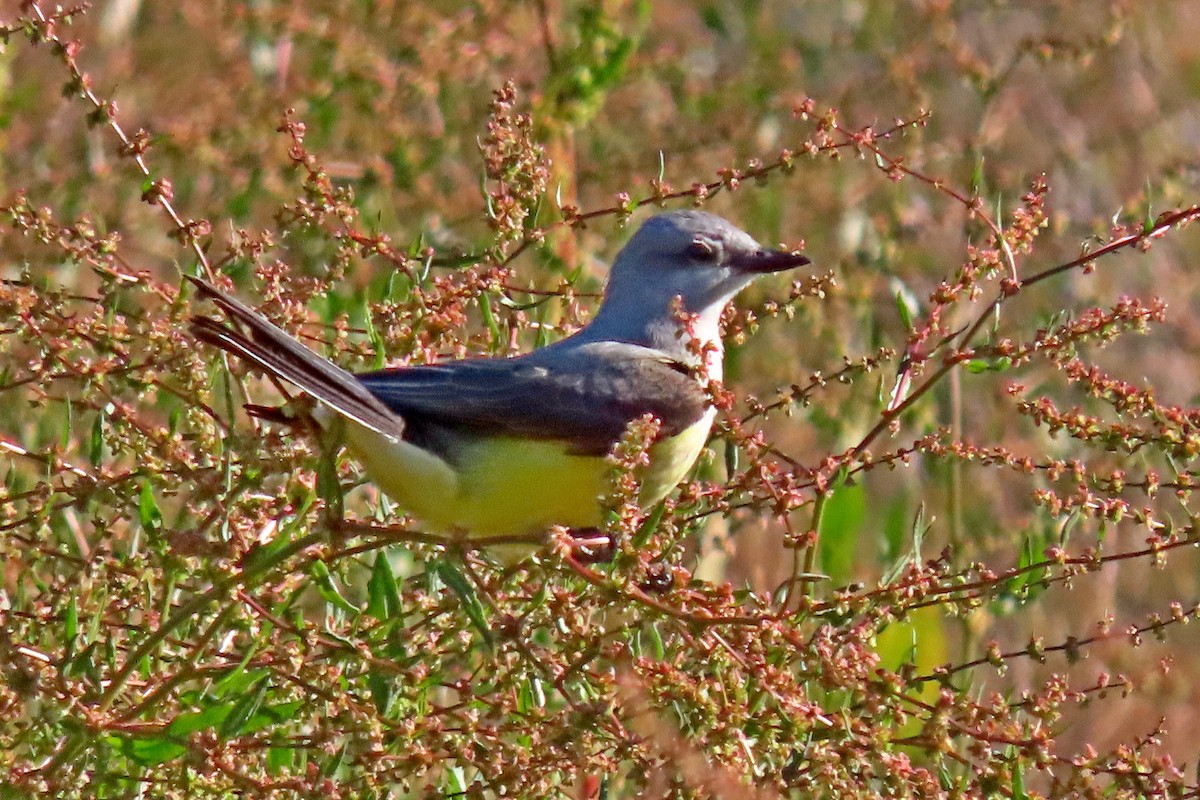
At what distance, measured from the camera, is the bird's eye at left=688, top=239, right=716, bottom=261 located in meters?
4.52

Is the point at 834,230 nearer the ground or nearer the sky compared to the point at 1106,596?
nearer the sky

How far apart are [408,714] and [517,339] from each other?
110 centimetres

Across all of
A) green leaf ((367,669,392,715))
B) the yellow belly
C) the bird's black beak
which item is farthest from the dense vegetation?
the bird's black beak

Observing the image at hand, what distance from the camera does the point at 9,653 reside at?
265 cm

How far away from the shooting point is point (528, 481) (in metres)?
3.74

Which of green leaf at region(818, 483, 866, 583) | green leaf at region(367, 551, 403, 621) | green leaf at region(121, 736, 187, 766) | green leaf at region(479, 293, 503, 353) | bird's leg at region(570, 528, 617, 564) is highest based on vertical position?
green leaf at region(818, 483, 866, 583)

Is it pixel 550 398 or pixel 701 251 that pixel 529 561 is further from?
pixel 701 251

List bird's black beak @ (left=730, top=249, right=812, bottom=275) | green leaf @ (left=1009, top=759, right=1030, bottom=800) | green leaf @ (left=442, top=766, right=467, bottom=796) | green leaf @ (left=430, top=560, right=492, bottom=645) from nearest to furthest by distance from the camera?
green leaf @ (left=1009, top=759, right=1030, bottom=800)
green leaf @ (left=430, top=560, right=492, bottom=645)
green leaf @ (left=442, top=766, right=467, bottom=796)
bird's black beak @ (left=730, top=249, right=812, bottom=275)

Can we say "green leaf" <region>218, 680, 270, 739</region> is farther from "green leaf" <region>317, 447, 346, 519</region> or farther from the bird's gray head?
the bird's gray head

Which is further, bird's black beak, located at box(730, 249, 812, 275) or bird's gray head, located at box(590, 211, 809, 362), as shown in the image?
bird's gray head, located at box(590, 211, 809, 362)

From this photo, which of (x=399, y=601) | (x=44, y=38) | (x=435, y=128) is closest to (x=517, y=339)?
(x=399, y=601)

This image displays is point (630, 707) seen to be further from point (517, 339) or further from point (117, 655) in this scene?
point (517, 339)

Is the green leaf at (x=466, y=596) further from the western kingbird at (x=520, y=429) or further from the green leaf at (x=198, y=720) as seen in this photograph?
the western kingbird at (x=520, y=429)

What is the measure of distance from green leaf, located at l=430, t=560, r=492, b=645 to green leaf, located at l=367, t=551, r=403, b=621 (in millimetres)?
229
